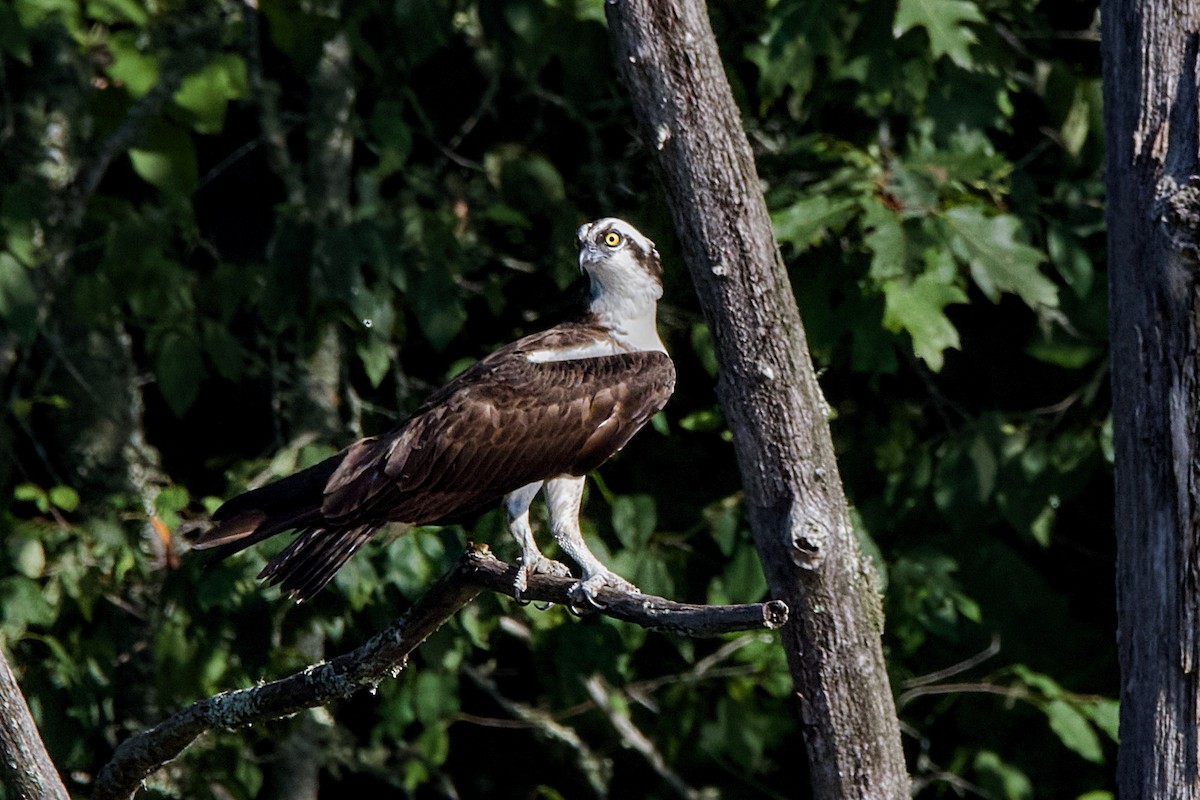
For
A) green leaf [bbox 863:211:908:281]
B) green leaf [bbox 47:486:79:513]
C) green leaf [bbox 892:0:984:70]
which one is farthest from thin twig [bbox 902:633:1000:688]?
green leaf [bbox 47:486:79:513]

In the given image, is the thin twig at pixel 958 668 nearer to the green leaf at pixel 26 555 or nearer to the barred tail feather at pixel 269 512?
the barred tail feather at pixel 269 512

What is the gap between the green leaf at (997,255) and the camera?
4.47 meters

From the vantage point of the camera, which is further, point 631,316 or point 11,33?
point 11,33

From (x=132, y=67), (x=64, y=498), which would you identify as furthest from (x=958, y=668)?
(x=132, y=67)

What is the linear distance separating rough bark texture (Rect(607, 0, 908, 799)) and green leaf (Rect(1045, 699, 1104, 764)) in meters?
1.65

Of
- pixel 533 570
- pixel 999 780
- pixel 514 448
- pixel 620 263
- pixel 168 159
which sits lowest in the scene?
pixel 999 780

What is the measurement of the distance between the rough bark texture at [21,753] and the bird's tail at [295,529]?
1.94 ft

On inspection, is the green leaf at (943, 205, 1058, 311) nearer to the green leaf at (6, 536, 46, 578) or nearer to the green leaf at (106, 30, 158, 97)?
the green leaf at (106, 30, 158, 97)

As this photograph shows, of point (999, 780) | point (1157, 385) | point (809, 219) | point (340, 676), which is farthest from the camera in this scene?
point (999, 780)

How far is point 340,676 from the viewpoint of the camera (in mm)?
3562

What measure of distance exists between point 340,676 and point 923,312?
1.92 m

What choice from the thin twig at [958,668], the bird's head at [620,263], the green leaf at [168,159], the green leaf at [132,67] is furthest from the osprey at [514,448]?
the thin twig at [958,668]

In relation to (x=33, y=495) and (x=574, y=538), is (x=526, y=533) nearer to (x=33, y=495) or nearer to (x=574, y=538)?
(x=574, y=538)

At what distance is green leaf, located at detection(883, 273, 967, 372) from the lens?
4406mm
